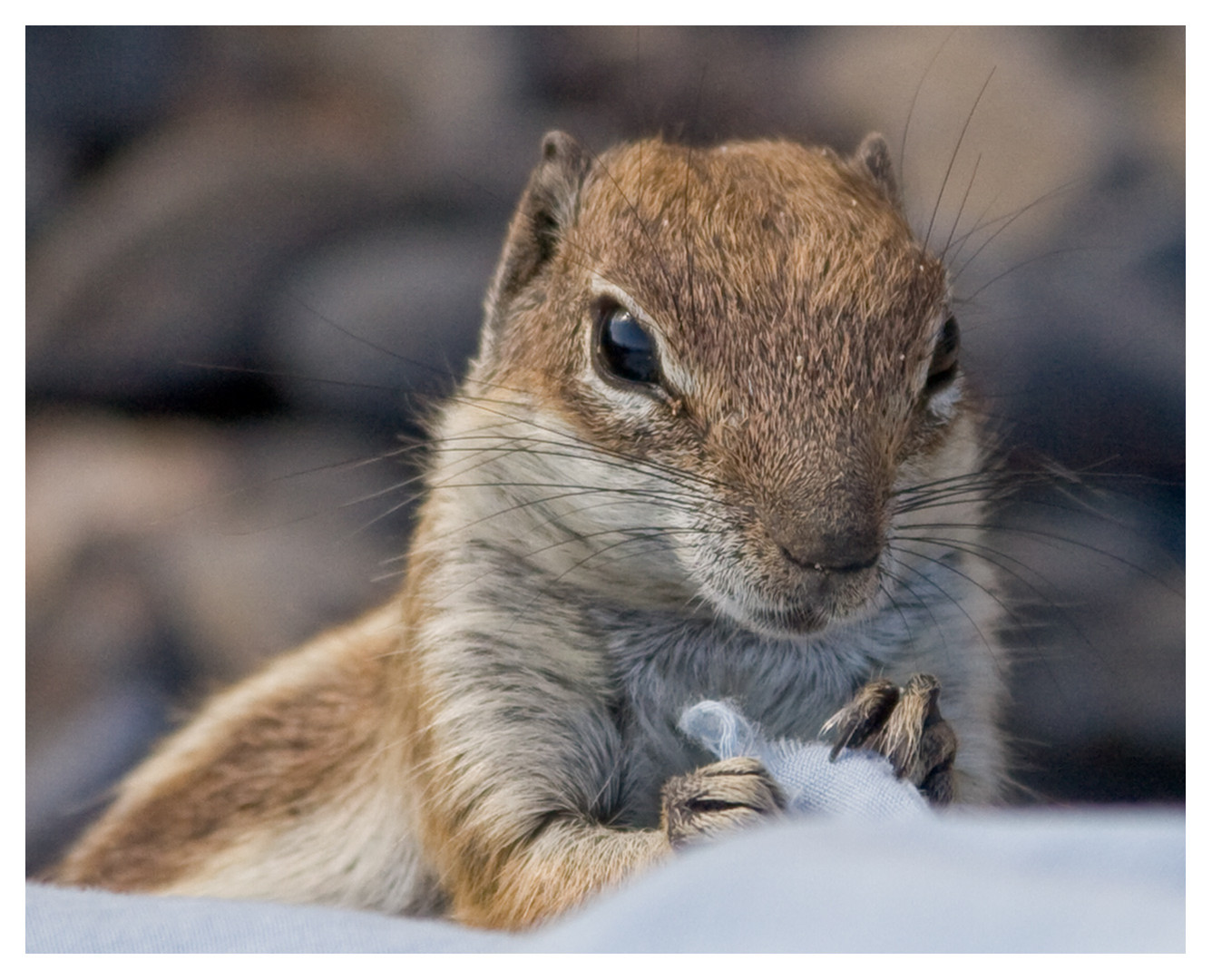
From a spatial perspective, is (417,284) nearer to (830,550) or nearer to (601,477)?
(601,477)

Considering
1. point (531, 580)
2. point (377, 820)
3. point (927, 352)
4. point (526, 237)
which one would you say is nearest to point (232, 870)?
point (377, 820)

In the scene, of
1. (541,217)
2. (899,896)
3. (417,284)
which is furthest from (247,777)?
(899,896)

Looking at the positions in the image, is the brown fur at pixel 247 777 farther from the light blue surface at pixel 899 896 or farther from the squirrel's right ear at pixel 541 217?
the light blue surface at pixel 899 896

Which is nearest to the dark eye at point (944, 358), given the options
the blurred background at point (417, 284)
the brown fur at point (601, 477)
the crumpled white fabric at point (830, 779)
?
the brown fur at point (601, 477)

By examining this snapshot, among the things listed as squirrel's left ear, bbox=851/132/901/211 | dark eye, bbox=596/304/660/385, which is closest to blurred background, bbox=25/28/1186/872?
squirrel's left ear, bbox=851/132/901/211

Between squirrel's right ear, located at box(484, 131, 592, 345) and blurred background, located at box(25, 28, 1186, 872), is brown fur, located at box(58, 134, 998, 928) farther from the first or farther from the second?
blurred background, located at box(25, 28, 1186, 872)

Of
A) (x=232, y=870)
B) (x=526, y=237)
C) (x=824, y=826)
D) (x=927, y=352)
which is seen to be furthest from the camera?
(x=232, y=870)

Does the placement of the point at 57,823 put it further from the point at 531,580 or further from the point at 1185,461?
the point at 1185,461
